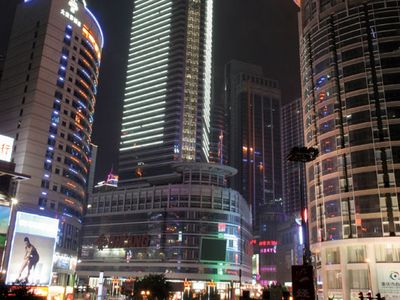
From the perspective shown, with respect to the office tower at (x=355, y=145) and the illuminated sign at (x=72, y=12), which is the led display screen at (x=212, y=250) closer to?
the office tower at (x=355, y=145)

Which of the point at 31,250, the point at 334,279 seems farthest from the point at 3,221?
the point at 334,279

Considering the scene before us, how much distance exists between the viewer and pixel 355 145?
86.4 m

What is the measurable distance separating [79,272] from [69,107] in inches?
2863

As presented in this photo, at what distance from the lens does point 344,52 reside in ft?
310

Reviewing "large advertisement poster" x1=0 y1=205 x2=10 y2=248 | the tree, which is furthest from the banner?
"large advertisement poster" x1=0 y1=205 x2=10 y2=248

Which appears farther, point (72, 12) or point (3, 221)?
point (72, 12)

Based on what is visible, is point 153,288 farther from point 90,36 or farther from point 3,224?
point 90,36

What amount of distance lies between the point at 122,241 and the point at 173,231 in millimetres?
21002

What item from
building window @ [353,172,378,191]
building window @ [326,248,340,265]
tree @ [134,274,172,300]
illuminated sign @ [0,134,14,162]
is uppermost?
illuminated sign @ [0,134,14,162]

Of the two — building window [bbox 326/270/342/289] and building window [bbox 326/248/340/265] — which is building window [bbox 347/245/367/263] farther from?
building window [bbox 326/270/342/289]

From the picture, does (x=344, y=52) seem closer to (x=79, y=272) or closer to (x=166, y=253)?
(x=166, y=253)

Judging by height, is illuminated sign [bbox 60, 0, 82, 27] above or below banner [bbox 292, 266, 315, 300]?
above

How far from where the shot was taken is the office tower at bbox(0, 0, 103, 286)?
10831 centimetres

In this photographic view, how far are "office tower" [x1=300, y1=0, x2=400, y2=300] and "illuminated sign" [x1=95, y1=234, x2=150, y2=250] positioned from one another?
6929cm
